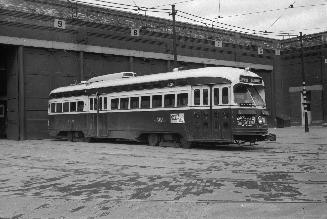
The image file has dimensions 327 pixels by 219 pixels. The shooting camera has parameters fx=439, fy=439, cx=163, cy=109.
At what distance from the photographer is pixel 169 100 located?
60.2 ft

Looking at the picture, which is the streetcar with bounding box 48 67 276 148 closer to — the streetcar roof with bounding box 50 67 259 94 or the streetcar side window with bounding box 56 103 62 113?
the streetcar roof with bounding box 50 67 259 94

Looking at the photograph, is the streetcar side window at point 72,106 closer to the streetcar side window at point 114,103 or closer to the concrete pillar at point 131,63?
the streetcar side window at point 114,103

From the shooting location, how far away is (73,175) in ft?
34.4

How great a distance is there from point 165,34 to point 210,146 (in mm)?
16893

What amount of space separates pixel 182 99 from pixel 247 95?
8.89ft

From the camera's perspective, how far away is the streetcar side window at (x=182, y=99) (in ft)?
57.7

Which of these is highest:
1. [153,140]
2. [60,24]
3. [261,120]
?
[60,24]

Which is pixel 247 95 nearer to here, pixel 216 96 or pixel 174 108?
pixel 216 96

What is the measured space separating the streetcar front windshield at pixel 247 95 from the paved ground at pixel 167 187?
120 inches

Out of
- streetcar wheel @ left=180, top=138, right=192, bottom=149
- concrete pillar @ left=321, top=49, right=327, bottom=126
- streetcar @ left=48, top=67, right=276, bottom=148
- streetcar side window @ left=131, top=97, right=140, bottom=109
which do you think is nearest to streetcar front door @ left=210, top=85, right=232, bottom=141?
streetcar @ left=48, top=67, right=276, bottom=148

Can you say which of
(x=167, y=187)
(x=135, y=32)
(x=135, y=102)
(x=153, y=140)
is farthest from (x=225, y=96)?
(x=135, y=32)

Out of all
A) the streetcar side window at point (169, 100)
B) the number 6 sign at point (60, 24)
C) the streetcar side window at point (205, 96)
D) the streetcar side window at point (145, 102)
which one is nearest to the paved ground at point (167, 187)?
the streetcar side window at point (205, 96)

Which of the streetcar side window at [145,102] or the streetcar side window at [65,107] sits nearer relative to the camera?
the streetcar side window at [145,102]

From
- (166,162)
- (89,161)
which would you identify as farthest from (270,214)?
(89,161)
